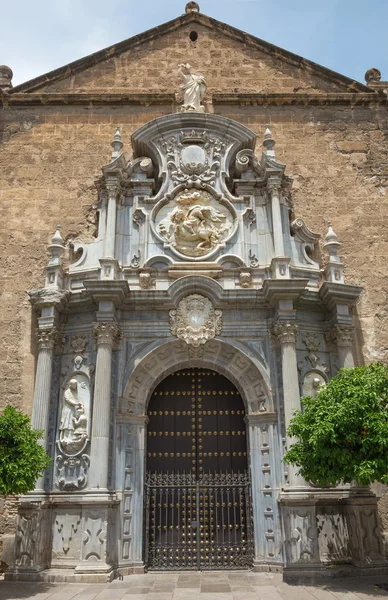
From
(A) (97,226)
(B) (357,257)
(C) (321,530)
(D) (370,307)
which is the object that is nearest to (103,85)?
(A) (97,226)

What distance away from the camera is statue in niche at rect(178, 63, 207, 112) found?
1320cm

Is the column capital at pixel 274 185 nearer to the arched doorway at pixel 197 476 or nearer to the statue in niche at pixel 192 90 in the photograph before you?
the statue in niche at pixel 192 90

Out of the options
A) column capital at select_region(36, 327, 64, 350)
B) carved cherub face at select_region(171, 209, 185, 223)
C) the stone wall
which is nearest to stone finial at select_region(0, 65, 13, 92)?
the stone wall

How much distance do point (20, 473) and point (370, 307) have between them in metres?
8.24

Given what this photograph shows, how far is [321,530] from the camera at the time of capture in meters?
9.70

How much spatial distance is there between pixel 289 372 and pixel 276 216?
356cm

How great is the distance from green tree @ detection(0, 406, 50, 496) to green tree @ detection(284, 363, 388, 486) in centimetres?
400

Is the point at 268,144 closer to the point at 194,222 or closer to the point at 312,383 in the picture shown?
the point at 194,222

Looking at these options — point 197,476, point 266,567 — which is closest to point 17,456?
point 197,476

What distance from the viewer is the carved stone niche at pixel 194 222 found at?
39.3 feet

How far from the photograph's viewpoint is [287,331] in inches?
421

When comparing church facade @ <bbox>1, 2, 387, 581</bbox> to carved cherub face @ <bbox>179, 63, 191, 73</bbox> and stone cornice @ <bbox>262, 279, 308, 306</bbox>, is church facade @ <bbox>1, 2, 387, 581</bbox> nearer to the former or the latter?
stone cornice @ <bbox>262, 279, 308, 306</bbox>

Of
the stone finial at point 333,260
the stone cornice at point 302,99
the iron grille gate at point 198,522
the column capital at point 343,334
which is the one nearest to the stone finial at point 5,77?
the stone cornice at point 302,99

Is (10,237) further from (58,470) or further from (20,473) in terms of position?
(20,473)
